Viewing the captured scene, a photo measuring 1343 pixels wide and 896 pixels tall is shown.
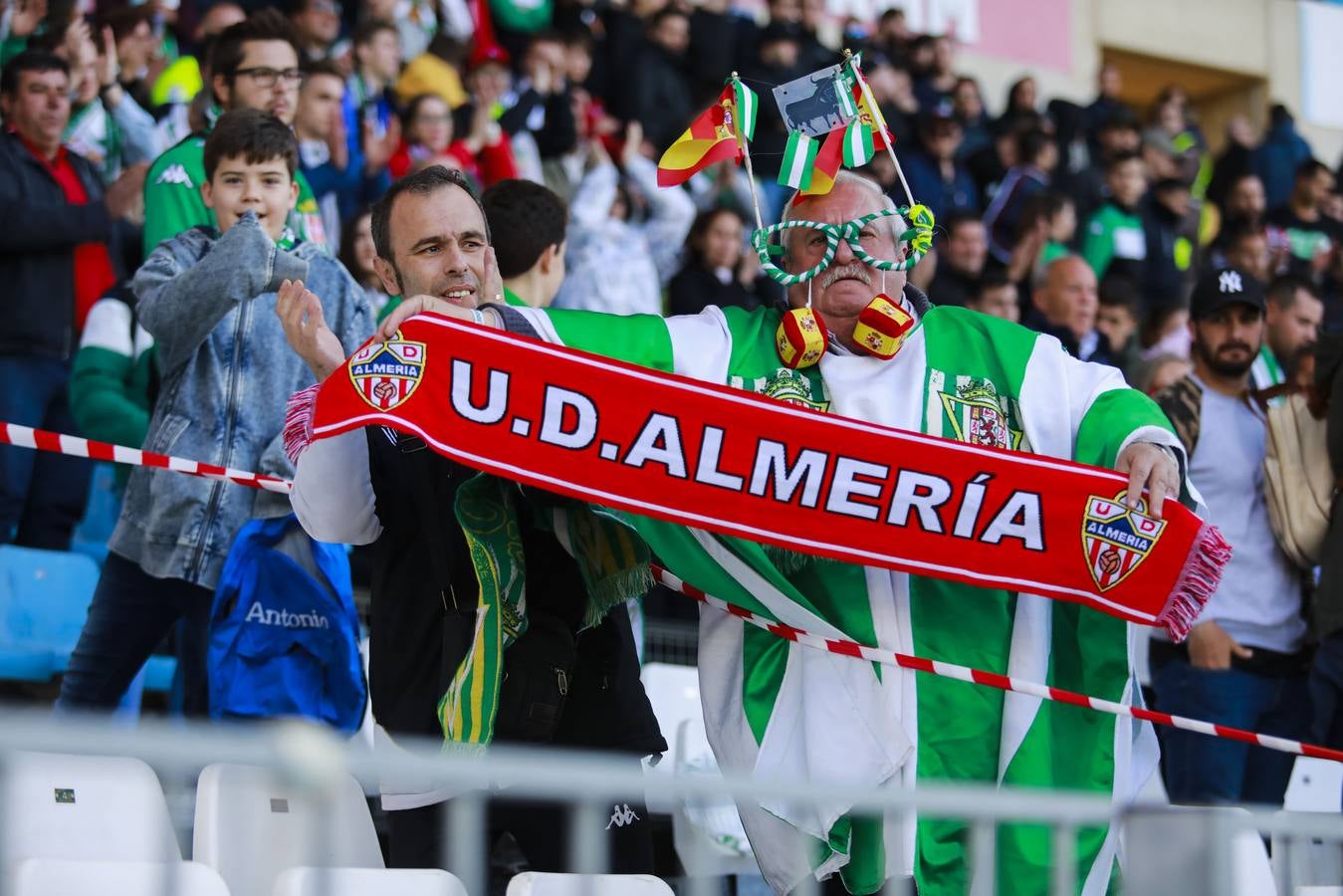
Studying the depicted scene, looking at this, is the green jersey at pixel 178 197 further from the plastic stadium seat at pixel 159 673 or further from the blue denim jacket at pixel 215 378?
the plastic stadium seat at pixel 159 673

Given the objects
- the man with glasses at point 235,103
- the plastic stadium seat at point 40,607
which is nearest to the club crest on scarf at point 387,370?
the man with glasses at point 235,103

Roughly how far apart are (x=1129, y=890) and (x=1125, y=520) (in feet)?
4.72

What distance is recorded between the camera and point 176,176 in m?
4.96

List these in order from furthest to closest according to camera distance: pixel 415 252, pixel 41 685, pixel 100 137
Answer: pixel 100 137, pixel 41 685, pixel 415 252

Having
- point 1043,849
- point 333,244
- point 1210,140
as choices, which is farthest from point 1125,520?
point 1210,140

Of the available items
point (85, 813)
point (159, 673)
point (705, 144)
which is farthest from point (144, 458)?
point (159, 673)

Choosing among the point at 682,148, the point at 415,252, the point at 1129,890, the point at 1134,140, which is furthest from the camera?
the point at 1134,140

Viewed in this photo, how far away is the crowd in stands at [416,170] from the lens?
4.44 metres

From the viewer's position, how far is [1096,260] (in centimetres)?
1071

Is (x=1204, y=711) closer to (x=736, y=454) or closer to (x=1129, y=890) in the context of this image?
(x=736, y=454)

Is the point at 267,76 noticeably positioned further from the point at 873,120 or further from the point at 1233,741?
the point at 1233,741

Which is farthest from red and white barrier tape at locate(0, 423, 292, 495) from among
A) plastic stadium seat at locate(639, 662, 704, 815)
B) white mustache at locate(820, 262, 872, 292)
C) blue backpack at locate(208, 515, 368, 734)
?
plastic stadium seat at locate(639, 662, 704, 815)

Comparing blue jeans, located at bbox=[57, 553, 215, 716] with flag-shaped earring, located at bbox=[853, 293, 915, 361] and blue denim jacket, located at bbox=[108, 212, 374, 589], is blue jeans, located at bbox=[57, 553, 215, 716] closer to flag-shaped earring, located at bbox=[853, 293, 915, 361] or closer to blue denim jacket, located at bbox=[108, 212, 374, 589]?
blue denim jacket, located at bbox=[108, 212, 374, 589]

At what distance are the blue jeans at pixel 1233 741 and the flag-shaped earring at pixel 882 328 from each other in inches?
82.5
